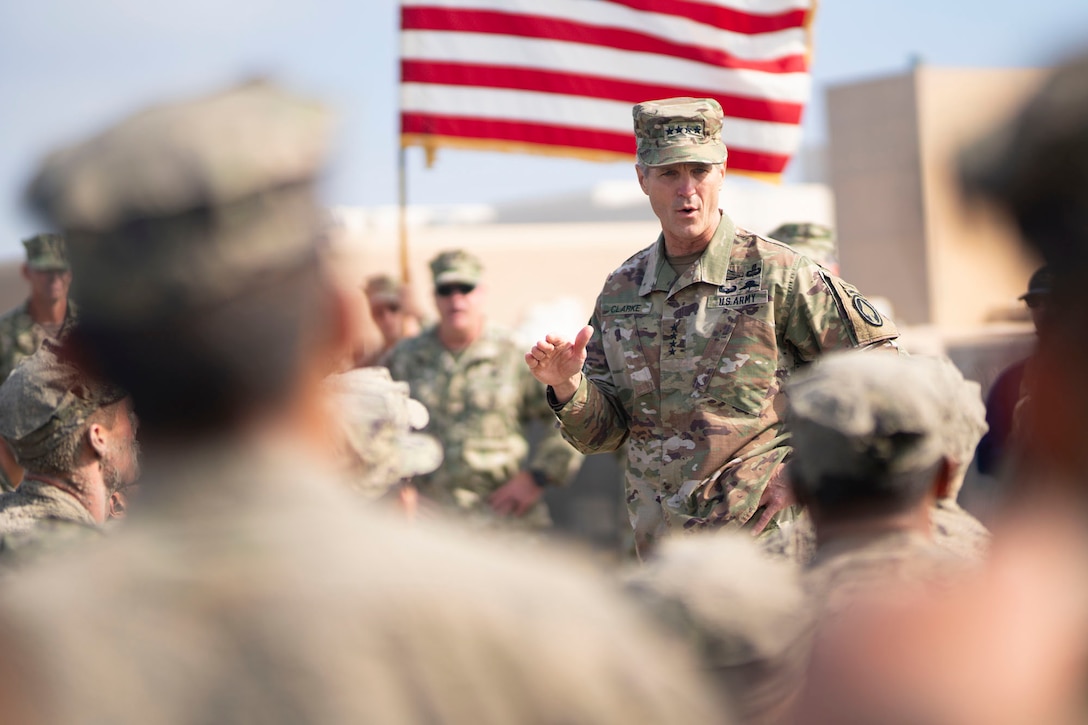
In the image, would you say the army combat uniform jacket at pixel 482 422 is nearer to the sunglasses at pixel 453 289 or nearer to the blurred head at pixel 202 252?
the sunglasses at pixel 453 289

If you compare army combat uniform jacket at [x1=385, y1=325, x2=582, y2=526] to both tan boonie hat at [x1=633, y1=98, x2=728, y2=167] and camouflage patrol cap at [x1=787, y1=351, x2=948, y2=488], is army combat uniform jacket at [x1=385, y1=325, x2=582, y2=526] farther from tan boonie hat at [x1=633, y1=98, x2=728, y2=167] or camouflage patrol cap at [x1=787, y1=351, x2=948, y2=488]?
camouflage patrol cap at [x1=787, y1=351, x2=948, y2=488]

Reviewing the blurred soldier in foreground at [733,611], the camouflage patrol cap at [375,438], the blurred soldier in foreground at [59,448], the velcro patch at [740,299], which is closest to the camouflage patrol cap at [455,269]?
the velcro patch at [740,299]

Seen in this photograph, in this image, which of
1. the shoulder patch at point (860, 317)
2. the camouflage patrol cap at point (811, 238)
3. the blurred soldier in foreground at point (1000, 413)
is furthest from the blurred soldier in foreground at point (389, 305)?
the shoulder patch at point (860, 317)

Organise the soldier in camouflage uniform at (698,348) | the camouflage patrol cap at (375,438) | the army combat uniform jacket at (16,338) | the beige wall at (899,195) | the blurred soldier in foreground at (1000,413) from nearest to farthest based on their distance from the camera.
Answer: the camouflage patrol cap at (375,438)
the soldier in camouflage uniform at (698,348)
the blurred soldier in foreground at (1000,413)
the army combat uniform jacket at (16,338)
the beige wall at (899,195)

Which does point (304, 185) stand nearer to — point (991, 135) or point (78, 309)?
point (78, 309)

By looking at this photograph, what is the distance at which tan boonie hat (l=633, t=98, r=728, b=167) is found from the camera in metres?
4.68

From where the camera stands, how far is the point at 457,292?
860cm

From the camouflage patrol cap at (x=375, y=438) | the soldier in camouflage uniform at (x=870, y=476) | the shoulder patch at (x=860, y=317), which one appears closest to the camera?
the soldier in camouflage uniform at (x=870, y=476)

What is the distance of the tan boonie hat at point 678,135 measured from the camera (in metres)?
4.68

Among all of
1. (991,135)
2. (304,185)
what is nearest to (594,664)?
(304,185)

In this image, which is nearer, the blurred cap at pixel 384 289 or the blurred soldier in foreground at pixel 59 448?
the blurred soldier in foreground at pixel 59 448

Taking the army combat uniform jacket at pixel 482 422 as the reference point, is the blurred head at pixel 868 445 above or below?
above

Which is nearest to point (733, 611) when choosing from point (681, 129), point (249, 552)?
point (249, 552)

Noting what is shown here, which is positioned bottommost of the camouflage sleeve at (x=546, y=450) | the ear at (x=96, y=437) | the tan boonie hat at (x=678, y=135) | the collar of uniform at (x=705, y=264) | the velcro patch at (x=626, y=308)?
the camouflage sleeve at (x=546, y=450)
